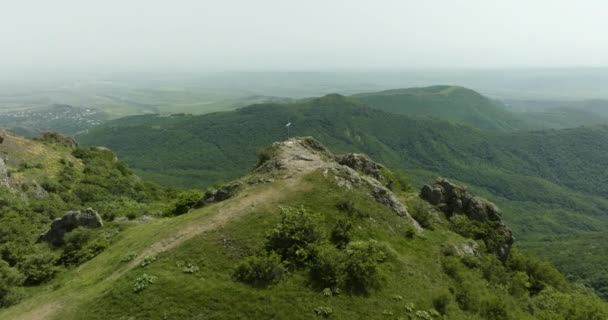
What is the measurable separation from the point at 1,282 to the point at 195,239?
A: 13.2 metres

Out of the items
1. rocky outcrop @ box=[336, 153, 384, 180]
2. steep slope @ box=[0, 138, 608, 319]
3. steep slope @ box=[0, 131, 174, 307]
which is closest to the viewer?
steep slope @ box=[0, 138, 608, 319]

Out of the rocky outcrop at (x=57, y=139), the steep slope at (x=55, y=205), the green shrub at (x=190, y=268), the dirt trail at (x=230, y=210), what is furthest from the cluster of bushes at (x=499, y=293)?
the rocky outcrop at (x=57, y=139)

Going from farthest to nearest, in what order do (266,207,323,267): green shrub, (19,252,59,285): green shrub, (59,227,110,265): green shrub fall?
(59,227,110,265): green shrub → (19,252,59,285): green shrub → (266,207,323,267): green shrub

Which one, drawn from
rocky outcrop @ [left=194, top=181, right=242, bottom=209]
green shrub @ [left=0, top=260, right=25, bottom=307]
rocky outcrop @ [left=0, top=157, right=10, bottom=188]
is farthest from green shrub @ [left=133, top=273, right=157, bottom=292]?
rocky outcrop @ [left=0, top=157, right=10, bottom=188]

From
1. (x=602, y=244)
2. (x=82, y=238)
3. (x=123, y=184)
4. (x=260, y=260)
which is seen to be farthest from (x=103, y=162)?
(x=602, y=244)

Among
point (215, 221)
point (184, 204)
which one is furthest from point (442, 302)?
point (184, 204)

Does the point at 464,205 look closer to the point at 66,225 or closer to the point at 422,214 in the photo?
the point at 422,214

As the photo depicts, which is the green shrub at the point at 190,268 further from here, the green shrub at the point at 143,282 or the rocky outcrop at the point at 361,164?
the rocky outcrop at the point at 361,164

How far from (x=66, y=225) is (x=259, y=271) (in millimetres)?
23428

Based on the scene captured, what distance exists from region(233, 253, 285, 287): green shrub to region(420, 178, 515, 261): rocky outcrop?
26.1 metres

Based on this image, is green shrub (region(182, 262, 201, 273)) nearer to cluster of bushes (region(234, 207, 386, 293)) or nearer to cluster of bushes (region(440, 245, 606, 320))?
cluster of bushes (region(234, 207, 386, 293))

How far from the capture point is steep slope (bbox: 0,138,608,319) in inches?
789

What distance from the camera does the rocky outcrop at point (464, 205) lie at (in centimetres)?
4103

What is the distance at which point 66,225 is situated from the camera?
34.7m
